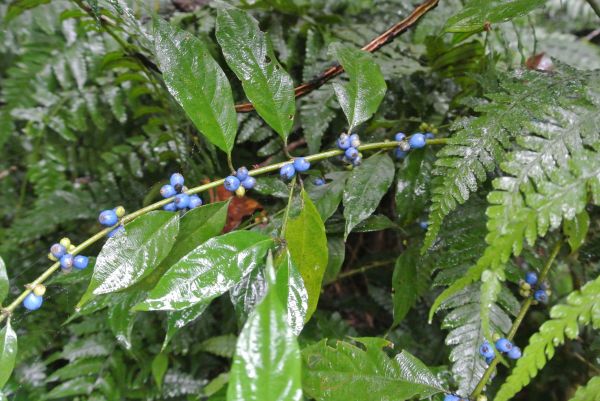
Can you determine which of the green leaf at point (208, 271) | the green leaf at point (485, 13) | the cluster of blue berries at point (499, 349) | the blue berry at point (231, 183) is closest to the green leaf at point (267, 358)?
the green leaf at point (208, 271)

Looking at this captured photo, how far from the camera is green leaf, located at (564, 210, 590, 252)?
613mm

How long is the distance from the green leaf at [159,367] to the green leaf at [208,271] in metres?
0.58

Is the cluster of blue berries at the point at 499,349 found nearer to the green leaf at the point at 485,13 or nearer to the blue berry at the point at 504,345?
the blue berry at the point at 504,345

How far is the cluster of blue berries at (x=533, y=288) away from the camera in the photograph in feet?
2.32

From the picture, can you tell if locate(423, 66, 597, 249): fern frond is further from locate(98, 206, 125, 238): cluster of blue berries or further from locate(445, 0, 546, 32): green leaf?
locate(98, 206, 125, 238): cluster of blue berries

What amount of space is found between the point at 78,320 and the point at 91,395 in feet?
0.76

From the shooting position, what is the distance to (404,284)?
75cm

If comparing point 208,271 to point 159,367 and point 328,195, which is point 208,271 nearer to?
point 328,195

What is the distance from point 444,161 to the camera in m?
0.60

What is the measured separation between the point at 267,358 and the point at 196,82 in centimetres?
36

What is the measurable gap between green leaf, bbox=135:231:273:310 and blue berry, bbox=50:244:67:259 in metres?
0.15

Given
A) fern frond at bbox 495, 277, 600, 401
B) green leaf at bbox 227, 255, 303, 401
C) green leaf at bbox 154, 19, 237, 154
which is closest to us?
green leaf at bbox 227, 255, 303, 401

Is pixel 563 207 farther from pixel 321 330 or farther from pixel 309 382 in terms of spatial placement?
pixel 321 330

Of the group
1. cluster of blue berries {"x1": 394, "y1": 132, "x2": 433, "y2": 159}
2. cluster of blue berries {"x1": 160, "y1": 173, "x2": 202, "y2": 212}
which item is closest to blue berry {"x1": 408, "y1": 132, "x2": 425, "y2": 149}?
cluster of blue berries {"x1": 394, "y1": 132, "x2": 433, "y2": 159}
